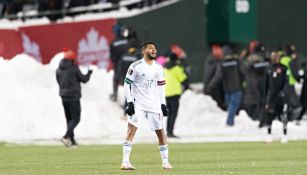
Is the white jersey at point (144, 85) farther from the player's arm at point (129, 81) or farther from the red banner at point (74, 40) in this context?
the red banner at point (74, 40)

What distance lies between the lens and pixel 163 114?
65.5 ft

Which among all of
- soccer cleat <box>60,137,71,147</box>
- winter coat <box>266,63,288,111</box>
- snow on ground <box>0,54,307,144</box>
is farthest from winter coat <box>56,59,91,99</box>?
winter coat <box>266,63,288,111</box>

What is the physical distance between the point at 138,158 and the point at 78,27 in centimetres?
1551

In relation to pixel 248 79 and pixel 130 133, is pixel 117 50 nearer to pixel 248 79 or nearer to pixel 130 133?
pixel 248 79

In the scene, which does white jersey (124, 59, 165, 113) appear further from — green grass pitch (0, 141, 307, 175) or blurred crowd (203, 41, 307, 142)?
blurred crowd (203, 41, 307, 142)

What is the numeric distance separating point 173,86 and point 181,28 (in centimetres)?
736

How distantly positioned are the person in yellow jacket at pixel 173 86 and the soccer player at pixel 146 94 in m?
11.3

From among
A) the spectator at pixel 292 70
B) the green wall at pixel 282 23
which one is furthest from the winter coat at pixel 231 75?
the green wall at pixel 282 23

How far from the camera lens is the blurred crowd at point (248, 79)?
1353 inches

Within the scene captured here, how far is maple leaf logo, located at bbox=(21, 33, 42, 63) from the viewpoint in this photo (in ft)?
122

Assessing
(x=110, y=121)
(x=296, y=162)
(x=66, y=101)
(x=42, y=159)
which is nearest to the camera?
(x=296, y=162)

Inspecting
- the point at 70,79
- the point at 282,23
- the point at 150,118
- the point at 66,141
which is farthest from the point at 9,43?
the point at 150,118

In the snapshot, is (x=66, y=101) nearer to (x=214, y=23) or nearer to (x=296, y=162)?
(x=296, y=162)

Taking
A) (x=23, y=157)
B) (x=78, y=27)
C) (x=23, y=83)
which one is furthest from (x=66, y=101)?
(x=78, y=27)
